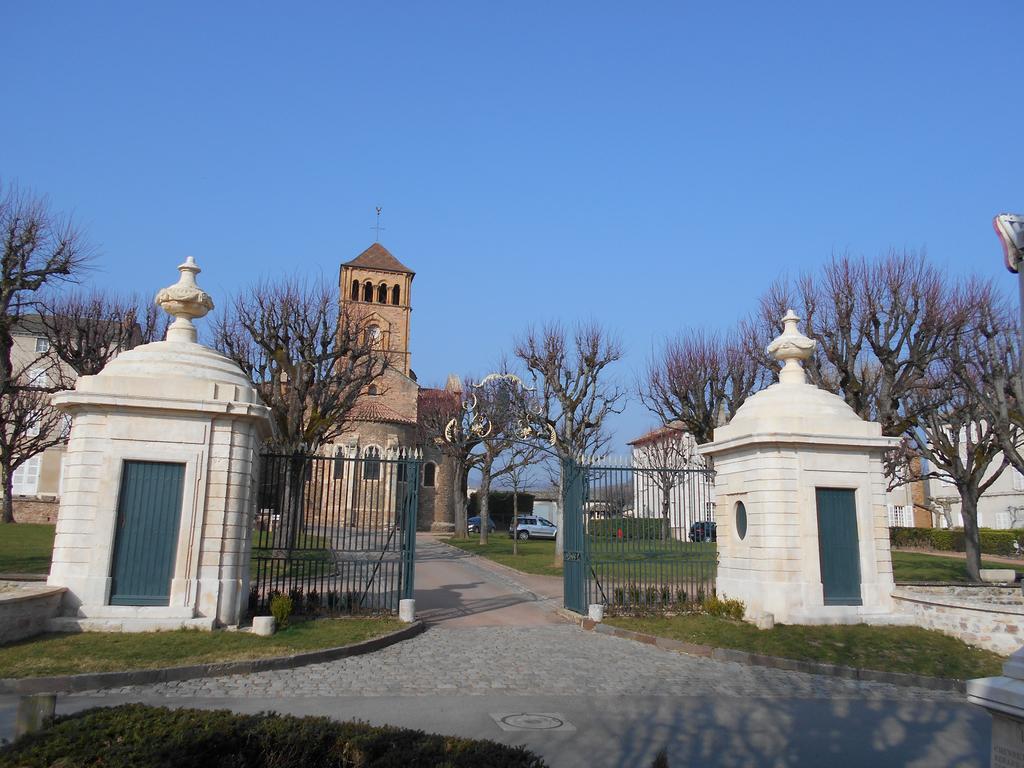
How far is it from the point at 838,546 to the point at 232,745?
35.4ft

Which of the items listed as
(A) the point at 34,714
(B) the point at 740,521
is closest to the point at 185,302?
(A) the point at 34,714

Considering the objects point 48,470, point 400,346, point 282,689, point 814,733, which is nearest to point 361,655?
point 282,689

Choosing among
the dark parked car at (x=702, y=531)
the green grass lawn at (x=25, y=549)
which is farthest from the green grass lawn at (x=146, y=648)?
the green grass lawn at (x=25, y=549)

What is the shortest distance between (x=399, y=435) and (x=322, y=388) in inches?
1152

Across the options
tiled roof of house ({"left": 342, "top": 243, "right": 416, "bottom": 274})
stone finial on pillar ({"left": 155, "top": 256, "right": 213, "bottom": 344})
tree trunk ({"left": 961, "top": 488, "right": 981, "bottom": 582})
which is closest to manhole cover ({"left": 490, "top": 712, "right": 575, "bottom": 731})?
stone finial on pillar ({"left": 155, "top": 256, "right": 213, "bottom": 344})

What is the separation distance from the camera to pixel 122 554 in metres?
10.8

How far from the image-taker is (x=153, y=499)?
11.0 m

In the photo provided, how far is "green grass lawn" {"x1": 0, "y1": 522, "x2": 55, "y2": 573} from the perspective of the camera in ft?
56.5

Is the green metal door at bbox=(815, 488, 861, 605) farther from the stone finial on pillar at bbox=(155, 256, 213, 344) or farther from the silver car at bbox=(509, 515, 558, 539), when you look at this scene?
the silver car at bbox=(509, 515, 558, 539)

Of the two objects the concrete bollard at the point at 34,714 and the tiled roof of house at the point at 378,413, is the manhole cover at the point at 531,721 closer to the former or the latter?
the concrete bollard at the point at 34,714

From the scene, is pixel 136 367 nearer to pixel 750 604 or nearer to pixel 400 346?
pixel 750 604

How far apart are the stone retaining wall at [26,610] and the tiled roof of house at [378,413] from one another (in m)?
35.5

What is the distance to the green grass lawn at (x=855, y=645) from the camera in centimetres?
1020

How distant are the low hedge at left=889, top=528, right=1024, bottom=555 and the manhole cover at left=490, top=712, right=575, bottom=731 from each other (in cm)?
3171
